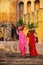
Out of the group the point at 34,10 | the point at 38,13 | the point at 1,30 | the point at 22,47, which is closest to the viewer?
the point at 22,47

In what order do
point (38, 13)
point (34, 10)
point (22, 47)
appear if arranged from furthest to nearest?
point (34, 10) < point (38, 13) < point (22, 47)

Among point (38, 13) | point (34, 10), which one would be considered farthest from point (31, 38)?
point (34, 10)

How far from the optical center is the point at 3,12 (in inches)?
939

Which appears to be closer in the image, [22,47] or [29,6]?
[22,47]

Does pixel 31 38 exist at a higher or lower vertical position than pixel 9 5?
lower

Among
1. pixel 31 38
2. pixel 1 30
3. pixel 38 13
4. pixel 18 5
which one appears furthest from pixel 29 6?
pixel 31 38

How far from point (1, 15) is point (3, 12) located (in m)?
0.31

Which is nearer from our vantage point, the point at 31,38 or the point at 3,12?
the point at 31,38

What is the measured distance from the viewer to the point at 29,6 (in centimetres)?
2442

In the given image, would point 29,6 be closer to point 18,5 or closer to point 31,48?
point 18,5

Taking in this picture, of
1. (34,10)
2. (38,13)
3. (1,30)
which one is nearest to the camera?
(1,30)

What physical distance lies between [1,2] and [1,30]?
4.20 meters

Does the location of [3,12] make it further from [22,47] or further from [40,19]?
[22,47]

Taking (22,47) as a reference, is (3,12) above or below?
above
